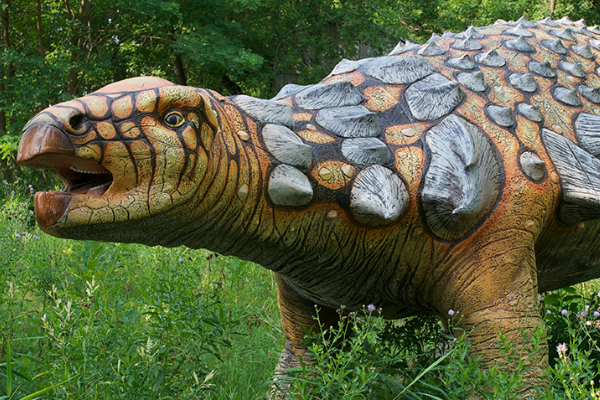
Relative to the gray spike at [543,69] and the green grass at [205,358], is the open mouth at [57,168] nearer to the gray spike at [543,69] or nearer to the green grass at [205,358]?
the green grass at [205,358]

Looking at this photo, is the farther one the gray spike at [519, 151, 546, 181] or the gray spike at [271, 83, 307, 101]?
the gray spike at [271, 83, 307, 101]

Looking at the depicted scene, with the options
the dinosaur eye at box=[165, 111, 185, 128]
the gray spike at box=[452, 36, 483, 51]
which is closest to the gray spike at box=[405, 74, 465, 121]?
the gray spike at box=[452, 36, 483, 51]

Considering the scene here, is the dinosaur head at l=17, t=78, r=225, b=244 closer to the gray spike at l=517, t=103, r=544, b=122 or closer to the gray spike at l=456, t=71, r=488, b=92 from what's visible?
the gray spike at l=456, t=71, r=488, b=92

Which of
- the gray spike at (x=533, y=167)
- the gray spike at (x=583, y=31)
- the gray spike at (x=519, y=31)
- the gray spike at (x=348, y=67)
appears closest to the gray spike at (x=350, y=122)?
the gray spike at (x=348, y=67)

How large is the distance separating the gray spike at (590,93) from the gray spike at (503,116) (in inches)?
22.0

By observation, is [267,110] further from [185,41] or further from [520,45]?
[185,41]

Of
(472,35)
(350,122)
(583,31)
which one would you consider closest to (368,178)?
(350,122)

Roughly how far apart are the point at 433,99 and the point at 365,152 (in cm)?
42

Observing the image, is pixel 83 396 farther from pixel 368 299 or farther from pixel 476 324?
pixel 476 324

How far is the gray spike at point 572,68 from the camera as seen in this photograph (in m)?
2.71

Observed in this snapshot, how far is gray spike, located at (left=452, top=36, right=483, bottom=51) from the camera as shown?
2730 millimetres

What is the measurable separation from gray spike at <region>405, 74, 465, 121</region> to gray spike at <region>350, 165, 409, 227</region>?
34cm

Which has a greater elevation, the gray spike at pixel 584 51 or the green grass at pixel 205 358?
the gray spike at pixel 584 51

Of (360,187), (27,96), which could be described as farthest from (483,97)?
(27,96)
